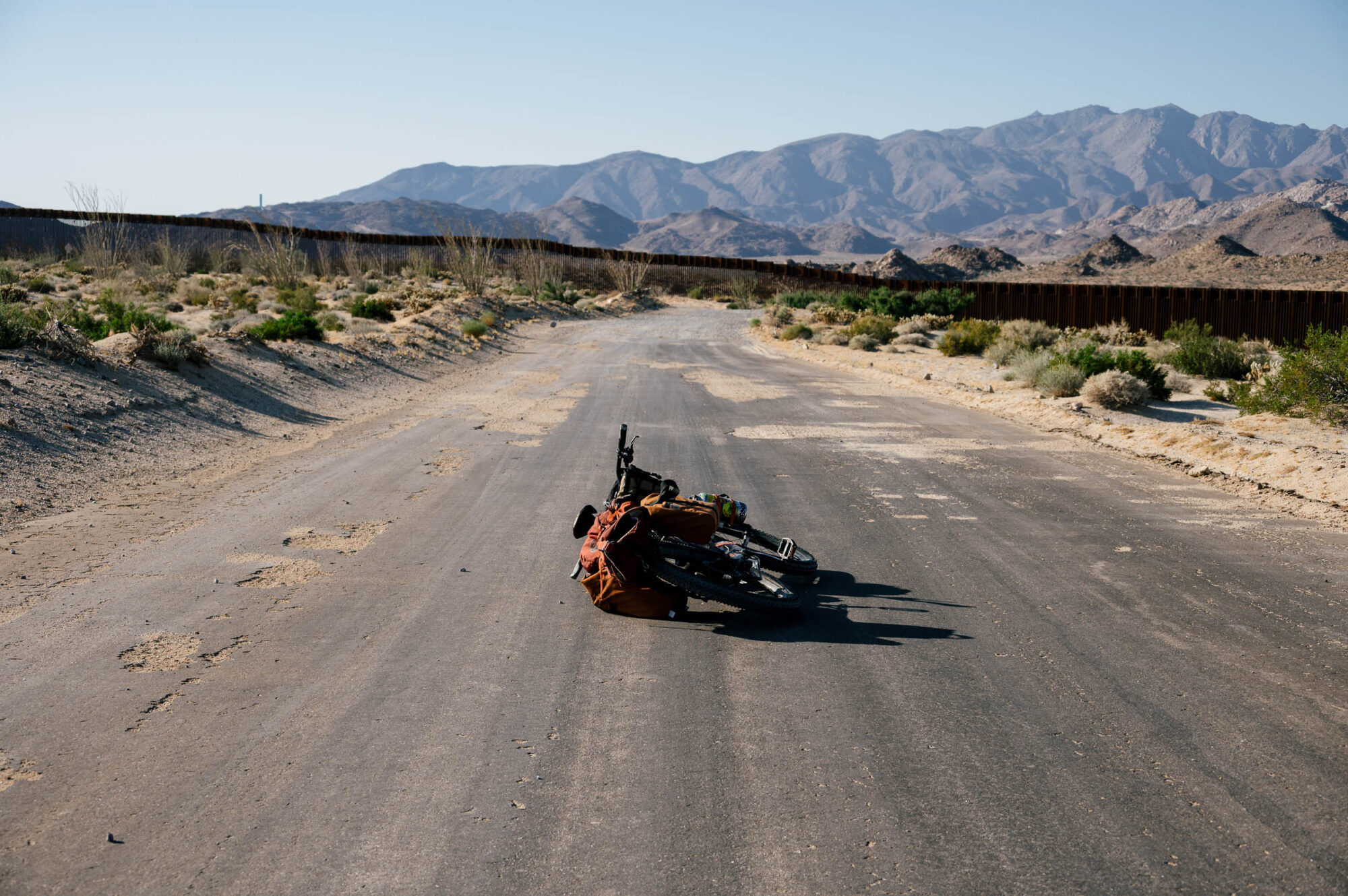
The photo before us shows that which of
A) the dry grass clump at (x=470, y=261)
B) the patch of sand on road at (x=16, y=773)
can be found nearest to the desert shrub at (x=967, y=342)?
the dry grass clump at (x=470, y=261)

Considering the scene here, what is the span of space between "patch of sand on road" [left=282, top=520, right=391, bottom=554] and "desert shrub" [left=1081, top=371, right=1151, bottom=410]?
1215cm

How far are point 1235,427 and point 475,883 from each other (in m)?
13.8

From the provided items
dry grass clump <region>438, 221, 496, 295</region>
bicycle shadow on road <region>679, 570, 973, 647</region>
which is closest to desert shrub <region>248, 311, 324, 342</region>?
bicycle shadow on road <region>679, 570, 973, 647</region>

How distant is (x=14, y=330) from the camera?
44.0 ft

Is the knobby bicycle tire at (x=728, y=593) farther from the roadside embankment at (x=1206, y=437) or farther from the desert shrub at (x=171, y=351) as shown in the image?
the desert shrub at (x=171, y=351)

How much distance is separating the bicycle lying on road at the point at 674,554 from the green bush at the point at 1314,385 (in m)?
10.8

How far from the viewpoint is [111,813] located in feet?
12.6

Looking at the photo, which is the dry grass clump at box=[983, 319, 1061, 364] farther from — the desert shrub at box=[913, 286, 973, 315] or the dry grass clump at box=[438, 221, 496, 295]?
the dry grass clump at box=[438, 221, 496, 295]

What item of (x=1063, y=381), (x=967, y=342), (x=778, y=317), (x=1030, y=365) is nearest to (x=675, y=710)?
(x=1063, y=381)

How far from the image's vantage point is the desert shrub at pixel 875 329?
31669 millimetres

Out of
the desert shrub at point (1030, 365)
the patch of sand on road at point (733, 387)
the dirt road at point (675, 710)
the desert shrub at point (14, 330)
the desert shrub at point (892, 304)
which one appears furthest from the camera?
the desert shrub at point (892, 304)

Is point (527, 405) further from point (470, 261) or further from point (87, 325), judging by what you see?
point (470, 261)

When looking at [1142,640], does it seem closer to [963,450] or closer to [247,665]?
A: [247,665]

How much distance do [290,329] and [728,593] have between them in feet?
59.0
